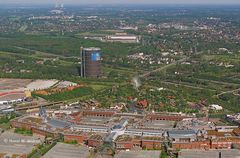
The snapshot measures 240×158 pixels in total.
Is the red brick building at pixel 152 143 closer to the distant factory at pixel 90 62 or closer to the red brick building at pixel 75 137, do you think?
the red brick building at pixel 75 137

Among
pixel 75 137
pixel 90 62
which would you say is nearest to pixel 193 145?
pixel 75 137

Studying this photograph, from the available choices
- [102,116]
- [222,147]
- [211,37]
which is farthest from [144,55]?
[222,147]

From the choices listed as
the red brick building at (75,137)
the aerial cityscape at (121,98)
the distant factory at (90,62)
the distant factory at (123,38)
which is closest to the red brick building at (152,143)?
the aerial cityscape at (121,98)

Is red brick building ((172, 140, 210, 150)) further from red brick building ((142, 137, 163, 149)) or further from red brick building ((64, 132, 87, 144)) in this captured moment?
red brick building ((64, 132, 87, 144))

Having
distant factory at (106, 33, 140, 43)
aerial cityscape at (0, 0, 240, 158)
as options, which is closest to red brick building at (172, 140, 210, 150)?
aerial cityscape at (0, 0, 240, 158)

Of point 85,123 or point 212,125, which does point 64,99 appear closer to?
point 85,123
